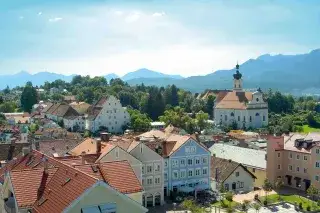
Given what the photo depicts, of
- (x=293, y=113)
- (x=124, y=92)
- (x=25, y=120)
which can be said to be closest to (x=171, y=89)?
(x=124, y=92)

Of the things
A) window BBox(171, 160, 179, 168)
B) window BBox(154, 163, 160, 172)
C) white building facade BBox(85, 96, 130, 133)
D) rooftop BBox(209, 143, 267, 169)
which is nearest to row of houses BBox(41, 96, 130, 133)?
white building facade BBox(85, 96, 130, 133)

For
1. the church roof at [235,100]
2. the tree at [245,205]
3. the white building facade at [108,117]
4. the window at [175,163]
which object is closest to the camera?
the tree at [245,205]

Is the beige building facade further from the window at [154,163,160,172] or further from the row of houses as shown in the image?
the row of houses

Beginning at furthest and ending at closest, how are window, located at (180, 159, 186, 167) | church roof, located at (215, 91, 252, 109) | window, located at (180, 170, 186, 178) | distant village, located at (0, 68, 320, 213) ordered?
church roof, located at (215, 91, 252, 109) → window, located at (180, 170, 186, 178) → window, located at (180, 159, 186, 167) → distant village, located at (0, 68, 320, 213)

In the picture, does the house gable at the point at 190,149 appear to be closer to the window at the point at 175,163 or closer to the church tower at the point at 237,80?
the window at the point at 175,163

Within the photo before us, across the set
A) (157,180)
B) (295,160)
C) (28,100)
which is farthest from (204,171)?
(28,100)

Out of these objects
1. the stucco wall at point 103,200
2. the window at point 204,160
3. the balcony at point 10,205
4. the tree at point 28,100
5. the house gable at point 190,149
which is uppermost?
the tree at point 28,100

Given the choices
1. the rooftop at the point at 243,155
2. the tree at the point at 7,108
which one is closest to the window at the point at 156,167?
the rooftop at the point at 243,155

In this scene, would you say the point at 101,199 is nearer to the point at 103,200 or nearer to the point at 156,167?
the point at 103,200
